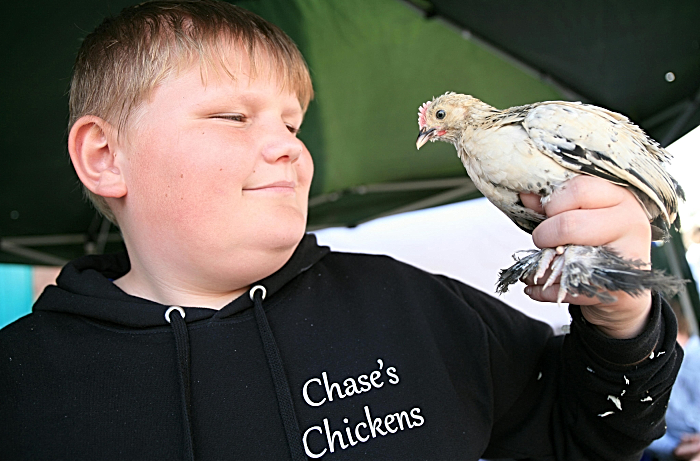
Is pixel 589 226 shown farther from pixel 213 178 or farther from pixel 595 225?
pixel 213 178

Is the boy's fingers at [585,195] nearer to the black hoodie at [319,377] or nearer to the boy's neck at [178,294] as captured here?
the black hoodie at [319,377]

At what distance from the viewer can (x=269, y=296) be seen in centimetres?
103

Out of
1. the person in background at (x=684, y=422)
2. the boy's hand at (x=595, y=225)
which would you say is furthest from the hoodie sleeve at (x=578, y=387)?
the person in background at (x=684, y=422)

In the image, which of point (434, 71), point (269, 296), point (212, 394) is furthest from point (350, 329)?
point (434, 71)

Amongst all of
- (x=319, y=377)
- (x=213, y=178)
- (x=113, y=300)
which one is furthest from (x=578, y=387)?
(x=113, y=300)

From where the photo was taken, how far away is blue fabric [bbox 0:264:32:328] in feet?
14.8

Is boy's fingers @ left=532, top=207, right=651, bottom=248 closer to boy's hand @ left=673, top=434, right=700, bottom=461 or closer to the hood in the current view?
the hood

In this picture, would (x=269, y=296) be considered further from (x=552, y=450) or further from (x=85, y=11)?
(x=85, y=11)

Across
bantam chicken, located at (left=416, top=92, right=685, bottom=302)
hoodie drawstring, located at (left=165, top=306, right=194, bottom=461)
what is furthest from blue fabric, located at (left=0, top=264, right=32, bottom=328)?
bantam chicken, located at (left=416, top=92, right=685, bottom=302)

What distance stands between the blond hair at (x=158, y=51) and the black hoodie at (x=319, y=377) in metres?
0.37

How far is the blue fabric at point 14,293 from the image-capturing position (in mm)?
4512

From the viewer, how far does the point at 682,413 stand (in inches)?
93.0

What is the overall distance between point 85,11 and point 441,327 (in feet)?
5.32

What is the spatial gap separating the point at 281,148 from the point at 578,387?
2.39 ft
